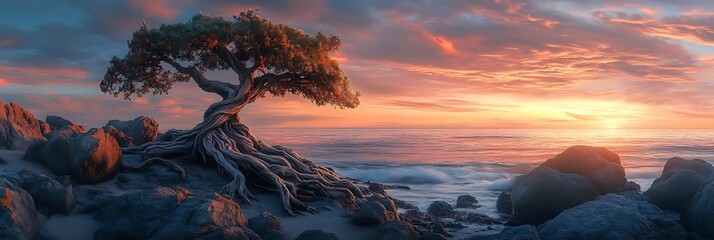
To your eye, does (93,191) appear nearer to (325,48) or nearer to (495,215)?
(325,48)

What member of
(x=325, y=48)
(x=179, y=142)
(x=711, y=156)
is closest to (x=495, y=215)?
(x=325, y=48)

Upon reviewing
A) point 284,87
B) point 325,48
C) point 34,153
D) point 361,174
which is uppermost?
point 325,48

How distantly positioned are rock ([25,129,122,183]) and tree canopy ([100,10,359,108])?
15.0 ft

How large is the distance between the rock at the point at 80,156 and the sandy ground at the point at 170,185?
8.4 inches

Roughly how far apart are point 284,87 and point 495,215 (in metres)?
8.79

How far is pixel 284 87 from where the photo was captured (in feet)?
63.8

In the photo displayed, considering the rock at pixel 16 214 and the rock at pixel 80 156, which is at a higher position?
the rock at pixel 80 156

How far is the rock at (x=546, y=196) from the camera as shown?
1791 cm

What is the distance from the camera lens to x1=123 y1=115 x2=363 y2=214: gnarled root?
1528cm

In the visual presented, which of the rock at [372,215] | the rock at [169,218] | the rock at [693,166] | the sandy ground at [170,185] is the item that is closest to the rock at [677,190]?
the rock at [693,166]

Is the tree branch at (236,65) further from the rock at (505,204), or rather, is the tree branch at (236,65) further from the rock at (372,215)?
the rock at (505,204)

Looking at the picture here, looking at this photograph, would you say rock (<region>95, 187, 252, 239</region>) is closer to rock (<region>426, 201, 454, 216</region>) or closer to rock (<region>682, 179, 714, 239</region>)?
rock (<region>426, 201, 454, 216</region>)

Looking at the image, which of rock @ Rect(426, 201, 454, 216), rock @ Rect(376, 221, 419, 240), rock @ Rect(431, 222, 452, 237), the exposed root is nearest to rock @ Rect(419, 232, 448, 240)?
rock @ Rect(376, 221, 419, 240)

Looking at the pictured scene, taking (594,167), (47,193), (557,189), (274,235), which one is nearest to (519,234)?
(274,235)
